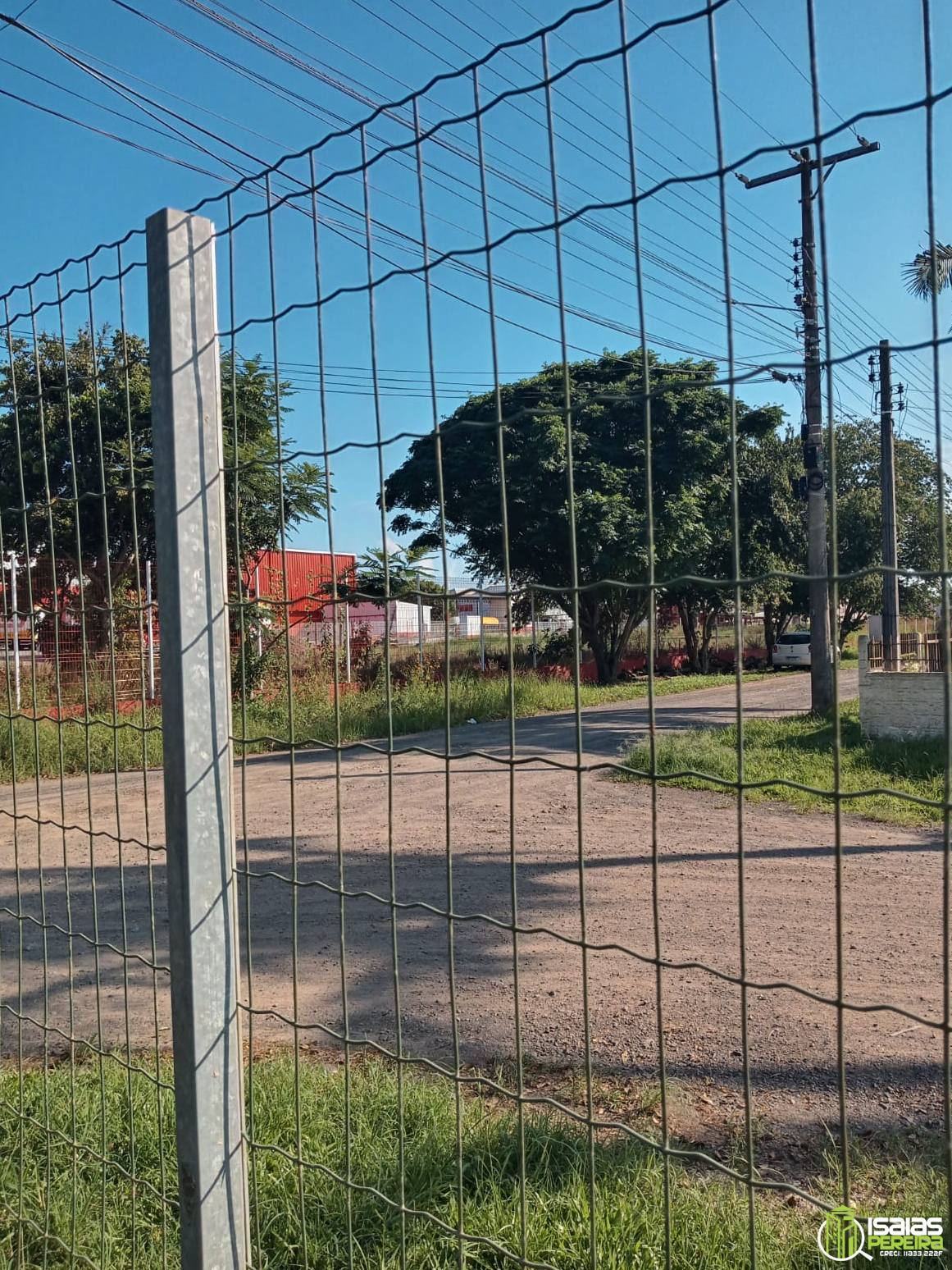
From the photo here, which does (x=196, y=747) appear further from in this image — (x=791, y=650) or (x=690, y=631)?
(x=791, y=650)

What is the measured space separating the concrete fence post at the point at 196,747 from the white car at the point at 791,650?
27.1m

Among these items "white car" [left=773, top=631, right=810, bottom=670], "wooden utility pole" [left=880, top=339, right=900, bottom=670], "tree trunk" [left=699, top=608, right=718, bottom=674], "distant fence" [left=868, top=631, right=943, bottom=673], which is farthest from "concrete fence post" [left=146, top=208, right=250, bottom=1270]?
"white car" [left=773, top=631, right=810, bottom=670]

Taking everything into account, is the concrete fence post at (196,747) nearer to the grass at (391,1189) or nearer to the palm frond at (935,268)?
the grass at (391,1189)

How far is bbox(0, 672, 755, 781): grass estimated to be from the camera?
10180 mm

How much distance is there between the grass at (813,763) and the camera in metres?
8.59

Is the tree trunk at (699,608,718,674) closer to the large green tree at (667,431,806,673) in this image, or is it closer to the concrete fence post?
the large green tree at (667,431,806,673)

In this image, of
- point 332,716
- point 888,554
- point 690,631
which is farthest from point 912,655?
point 690,631

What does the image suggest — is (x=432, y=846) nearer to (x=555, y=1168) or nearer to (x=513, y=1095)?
(x=555, y=1168)

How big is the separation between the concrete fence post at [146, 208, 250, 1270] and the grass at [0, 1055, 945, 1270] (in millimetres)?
206

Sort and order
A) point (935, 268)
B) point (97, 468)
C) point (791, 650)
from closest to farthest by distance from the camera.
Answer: point (935, 268) < point (97, 468) < point (791, 650)

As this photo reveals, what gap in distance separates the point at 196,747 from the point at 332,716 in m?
10.4

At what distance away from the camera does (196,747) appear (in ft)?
6.33

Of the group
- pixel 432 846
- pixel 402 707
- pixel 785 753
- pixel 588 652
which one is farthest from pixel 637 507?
pixel 432 846

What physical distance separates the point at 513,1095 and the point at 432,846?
6.01 metres
